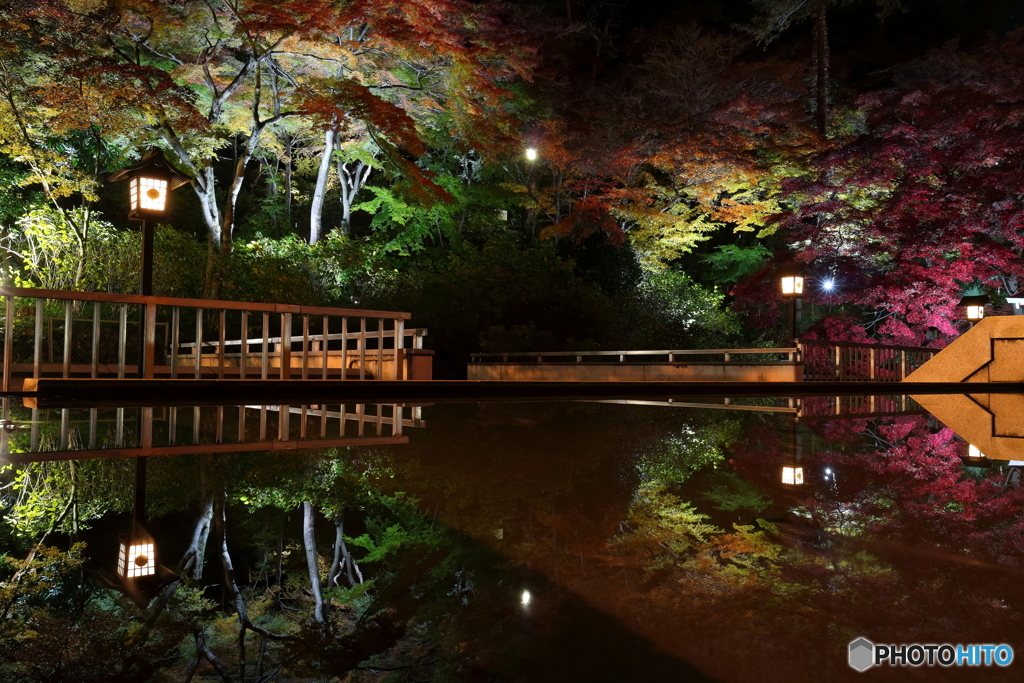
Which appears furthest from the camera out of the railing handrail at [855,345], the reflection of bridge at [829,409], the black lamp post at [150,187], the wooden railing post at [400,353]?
the railing handrail at [855,345]

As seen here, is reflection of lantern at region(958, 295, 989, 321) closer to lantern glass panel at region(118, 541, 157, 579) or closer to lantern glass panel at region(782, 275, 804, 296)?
lantern glass panel at region(782, 275, 804, 296)

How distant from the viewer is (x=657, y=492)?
236 cm

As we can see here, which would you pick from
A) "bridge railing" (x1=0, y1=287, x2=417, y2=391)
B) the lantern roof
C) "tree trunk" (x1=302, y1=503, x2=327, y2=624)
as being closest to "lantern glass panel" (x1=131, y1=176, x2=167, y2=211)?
the lantern roof

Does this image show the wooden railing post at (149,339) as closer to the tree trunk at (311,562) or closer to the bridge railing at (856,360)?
the tree trunk at (311,562)

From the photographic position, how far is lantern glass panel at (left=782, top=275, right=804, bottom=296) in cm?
1343

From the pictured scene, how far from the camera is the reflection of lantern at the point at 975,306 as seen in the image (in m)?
16.1

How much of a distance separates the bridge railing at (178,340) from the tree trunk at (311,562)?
5.47 meters

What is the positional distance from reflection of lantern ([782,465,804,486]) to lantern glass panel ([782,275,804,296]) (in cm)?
1144

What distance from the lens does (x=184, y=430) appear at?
4109 millimetres

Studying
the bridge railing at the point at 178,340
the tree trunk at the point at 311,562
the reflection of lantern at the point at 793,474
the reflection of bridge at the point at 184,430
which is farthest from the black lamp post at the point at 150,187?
the reflection of lantern at the point at 793,474

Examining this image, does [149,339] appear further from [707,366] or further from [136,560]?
[707,366]

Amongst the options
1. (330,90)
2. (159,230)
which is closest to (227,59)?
(330,90)

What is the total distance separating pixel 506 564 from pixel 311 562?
0.42m

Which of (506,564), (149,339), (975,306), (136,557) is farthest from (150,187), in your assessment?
(975,306)
